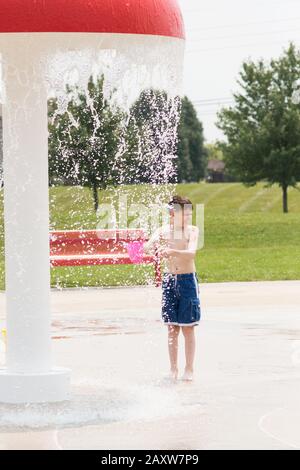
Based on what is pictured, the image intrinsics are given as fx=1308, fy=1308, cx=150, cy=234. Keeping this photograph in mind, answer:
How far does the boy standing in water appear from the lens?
33.6 ft

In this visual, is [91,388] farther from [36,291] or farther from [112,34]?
[112,34]

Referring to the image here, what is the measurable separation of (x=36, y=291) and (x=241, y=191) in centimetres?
7183

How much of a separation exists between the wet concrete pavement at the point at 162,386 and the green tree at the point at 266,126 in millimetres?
38624

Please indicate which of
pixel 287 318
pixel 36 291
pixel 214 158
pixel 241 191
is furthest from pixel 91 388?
pixel 214 158

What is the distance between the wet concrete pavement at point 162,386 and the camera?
26.4 feet

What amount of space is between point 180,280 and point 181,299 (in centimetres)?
15

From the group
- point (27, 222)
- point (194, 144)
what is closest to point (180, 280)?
point (27, 222)

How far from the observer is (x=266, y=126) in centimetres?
5556

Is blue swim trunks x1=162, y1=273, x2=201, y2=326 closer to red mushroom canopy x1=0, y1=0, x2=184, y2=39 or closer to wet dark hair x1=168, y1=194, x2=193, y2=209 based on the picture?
wet dark hair x1=168, y1=194, x2=193, y2=209

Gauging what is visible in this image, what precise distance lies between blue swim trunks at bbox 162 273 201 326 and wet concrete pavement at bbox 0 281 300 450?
50 centimetres

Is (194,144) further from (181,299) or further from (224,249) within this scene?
(181,299)

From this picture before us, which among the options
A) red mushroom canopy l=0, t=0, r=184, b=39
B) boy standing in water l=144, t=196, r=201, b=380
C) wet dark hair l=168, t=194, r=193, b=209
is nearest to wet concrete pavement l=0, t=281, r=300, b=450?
boy standing in water l=144, t=196, r=201, b=380

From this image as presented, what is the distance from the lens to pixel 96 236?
2017cm

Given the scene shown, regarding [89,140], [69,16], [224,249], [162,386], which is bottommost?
[224,249]
